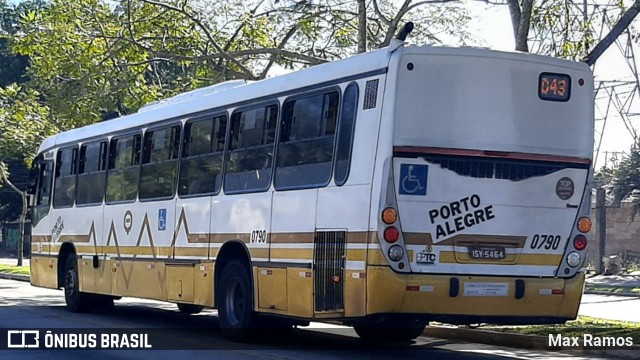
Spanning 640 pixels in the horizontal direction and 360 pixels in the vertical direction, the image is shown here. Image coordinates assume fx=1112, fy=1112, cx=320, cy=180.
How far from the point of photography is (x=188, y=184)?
52.8ft

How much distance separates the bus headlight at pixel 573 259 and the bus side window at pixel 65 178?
11136 millimetres

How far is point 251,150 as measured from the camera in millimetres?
14422

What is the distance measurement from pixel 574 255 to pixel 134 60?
1234cm

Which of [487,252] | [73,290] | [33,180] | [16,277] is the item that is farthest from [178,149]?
[16,277]

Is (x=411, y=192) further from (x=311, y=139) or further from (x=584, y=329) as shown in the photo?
(x=584, y=329)

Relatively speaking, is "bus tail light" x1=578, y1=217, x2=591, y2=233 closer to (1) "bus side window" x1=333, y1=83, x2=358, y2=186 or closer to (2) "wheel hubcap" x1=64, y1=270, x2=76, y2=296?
(1) "bus side window" x1=333, y1=83, x2=358, y2=186

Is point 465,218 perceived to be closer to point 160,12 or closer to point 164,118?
point 164,118

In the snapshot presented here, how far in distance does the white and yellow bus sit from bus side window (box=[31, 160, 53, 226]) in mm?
8350

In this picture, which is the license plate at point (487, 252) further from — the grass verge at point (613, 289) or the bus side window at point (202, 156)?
the grass verge at point (613, 289)

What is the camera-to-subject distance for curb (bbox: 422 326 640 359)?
13.9 meters

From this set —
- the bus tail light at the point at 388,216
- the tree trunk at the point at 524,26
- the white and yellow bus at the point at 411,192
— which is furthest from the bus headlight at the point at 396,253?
the tree trunk at the point at 524,26

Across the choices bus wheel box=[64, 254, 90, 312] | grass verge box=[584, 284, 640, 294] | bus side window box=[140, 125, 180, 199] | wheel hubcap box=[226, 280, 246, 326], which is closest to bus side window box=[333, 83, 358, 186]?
wheel hubcap box=[226, 280, 246, 326]

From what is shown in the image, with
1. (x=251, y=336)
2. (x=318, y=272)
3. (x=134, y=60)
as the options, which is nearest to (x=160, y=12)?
(x=134, y=60)

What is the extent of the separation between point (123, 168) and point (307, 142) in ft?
20.7
